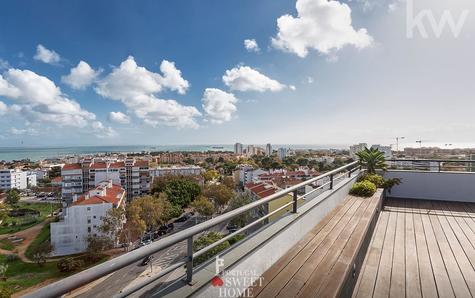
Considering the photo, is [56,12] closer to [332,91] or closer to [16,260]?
[332,91]

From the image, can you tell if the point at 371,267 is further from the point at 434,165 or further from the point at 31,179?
the point at 31,179

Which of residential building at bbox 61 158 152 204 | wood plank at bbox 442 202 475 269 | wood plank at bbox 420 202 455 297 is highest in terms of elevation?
wood plank at bbox 420 202 455 297

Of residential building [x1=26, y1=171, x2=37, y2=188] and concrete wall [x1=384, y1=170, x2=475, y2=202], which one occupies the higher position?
concrete wall [x1=384, y1=170, x2=475, y2=202]

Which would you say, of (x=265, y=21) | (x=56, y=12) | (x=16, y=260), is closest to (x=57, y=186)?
(x=16, y=260)

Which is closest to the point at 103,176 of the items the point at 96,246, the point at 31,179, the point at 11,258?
the point at 11,258

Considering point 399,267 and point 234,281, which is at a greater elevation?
point 234,281

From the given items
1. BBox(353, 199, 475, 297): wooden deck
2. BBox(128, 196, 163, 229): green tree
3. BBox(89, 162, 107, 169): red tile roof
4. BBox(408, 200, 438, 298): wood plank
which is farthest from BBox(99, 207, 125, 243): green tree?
BBox(408, 200, 438, 298): wood plank

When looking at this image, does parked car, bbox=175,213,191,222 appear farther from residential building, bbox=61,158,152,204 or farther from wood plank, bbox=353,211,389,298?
wood plank, bbox=353,211,389,298
